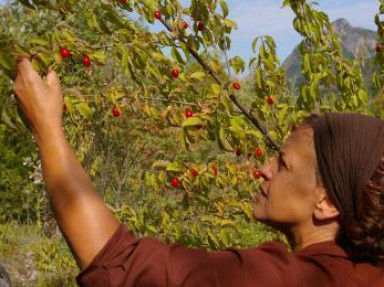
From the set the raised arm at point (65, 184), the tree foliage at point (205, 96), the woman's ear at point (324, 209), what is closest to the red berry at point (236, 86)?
the tree foliage at point (205, 96)

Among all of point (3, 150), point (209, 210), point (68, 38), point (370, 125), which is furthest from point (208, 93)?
point (3, 150)

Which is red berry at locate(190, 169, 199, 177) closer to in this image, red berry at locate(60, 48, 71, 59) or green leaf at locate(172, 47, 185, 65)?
green leaf at locate(172, 47, 185, 65)

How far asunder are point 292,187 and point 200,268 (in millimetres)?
426

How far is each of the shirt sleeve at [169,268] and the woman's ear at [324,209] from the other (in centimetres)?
25

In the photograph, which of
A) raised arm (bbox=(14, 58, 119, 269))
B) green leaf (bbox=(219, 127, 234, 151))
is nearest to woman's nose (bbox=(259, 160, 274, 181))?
raised arm (bbox=(14, 58, 119, 269))

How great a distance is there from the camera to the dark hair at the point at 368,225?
1399 mm

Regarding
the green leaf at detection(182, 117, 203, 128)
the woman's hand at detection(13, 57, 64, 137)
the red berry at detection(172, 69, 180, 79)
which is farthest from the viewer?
the red berry at detection(172, 69, 180, 79)

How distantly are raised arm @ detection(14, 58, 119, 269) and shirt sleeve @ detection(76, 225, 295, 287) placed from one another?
3 centimetres

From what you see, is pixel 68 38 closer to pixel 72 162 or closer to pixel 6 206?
pixel 72 162

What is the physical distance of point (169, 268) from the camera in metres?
1.20

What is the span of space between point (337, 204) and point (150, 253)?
0.47 metres

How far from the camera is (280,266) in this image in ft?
4.19

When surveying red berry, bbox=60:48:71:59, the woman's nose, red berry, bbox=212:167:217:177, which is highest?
red berry, bbox=60:48:71:59

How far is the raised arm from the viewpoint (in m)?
1.20
